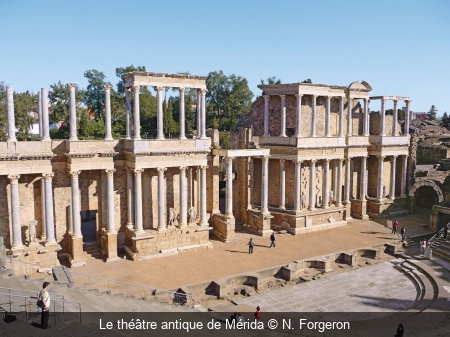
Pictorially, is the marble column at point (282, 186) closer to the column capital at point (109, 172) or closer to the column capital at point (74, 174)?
the column capital at point (109, 172)

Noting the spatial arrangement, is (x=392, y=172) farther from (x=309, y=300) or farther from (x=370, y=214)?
(x=309, y=300)

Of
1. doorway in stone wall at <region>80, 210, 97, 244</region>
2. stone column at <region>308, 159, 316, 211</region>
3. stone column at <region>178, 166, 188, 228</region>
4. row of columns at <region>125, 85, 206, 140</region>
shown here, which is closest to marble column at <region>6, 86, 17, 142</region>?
row of columns at <region>125, 85, 206, 140</region>

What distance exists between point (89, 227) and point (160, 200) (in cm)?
823

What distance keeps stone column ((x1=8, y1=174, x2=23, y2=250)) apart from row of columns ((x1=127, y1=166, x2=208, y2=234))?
623 centimetres

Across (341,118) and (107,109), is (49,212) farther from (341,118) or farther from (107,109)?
(341,118)

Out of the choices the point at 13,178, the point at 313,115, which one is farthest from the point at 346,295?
the point at 13,178

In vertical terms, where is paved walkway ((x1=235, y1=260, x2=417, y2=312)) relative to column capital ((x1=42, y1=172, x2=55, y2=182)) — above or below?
below

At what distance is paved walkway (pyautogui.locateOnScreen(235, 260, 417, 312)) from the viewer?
19203mm

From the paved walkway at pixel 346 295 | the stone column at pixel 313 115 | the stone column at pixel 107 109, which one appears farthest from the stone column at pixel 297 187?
the stone column at pixel 107 109

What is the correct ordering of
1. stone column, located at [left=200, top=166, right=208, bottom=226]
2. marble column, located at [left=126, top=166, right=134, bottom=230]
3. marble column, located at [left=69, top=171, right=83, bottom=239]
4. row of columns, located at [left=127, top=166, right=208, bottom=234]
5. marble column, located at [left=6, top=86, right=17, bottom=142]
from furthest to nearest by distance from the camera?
1. stone column, located at [left=200, top=166, right=208, bottom=226]
2. marble column, located at [left=126, top=166, right=134, bottom=230]
3. row of columns, located at [left=127, top=166, right=208, bottom=234]
4. marble column, located at [left=69, top=171, right=83, bottom=239]
5. marble column, located at [left=6, top=86, right=17, bottom=142]

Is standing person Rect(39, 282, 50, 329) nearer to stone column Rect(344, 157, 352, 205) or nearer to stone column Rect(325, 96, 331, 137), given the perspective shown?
stone column Rect(325, 96, 331, 137)

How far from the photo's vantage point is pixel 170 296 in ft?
63.5

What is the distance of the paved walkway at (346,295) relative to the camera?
19203 millimetres

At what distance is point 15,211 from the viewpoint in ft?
71.8
